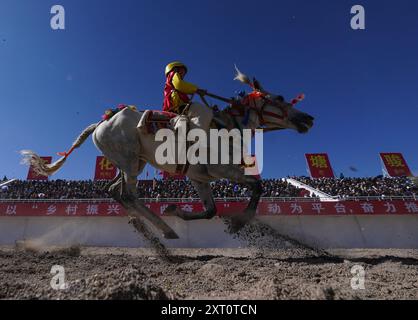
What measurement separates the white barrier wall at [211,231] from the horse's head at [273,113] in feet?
32.3

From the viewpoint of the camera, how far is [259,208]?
15.4 m

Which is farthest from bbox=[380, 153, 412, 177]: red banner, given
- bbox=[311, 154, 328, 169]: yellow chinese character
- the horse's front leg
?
the horse's front leg

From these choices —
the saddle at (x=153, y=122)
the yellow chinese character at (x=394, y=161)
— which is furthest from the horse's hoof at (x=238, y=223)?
the yellow chinese character at (x=394, y=161)

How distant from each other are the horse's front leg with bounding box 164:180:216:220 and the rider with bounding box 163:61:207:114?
1.65m

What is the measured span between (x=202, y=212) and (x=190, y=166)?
0.95m

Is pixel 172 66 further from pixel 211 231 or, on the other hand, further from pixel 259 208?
pixel 211 231

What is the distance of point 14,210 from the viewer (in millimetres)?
15320

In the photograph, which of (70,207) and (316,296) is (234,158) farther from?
(70,207)

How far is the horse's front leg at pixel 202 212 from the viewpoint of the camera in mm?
5766

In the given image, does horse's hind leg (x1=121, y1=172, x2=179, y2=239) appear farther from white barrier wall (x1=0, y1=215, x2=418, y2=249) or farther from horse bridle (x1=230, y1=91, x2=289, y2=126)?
white barrier wall (x1=0, y1=215, x2=418, y2=249)

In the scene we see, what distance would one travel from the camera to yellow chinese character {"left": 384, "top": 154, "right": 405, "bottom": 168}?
27906 mm

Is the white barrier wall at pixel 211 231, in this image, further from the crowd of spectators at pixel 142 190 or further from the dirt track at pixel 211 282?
the dirt track at pixel 211 282

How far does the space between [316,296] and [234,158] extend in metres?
3.39
